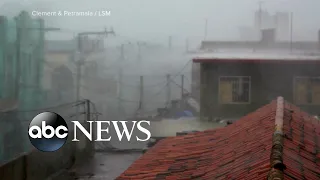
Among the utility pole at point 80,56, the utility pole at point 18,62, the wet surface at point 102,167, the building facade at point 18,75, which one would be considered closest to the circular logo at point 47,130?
the wet surface at point 102,167

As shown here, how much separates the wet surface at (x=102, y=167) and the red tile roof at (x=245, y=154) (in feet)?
6.17

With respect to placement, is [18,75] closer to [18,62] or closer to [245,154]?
[18,62]

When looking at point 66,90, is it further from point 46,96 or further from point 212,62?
point 212,62

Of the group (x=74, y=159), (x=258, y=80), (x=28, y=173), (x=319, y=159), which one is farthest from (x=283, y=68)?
(x=319, y=159)

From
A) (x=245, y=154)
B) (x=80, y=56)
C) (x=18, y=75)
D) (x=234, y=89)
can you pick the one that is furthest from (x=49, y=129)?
(x=80, y=56)

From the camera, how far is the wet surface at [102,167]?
3676mm

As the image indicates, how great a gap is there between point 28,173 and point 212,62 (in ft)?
8.15

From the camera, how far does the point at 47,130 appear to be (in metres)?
2.29

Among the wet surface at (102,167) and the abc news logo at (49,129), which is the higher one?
the abc news logo at (49,129)

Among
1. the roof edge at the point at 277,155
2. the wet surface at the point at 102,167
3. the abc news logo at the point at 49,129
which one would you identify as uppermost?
the roof edge at the point at 277,155

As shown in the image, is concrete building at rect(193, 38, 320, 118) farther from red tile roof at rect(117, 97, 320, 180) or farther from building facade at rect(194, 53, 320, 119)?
red tile roof at rect(117, 97, 320, 180)

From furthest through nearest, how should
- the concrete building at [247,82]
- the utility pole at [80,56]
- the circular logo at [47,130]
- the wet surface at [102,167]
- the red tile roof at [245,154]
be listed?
the utility pole at [80,56] → the concrete building at [247,82] → the wet surface at [102,167] → the circular logo at [47,130] → the red tile roof at [245,154]

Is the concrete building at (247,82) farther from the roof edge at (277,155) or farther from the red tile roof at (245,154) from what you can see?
the roof edge at (277,155)

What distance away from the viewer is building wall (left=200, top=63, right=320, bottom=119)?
5.00 meters
